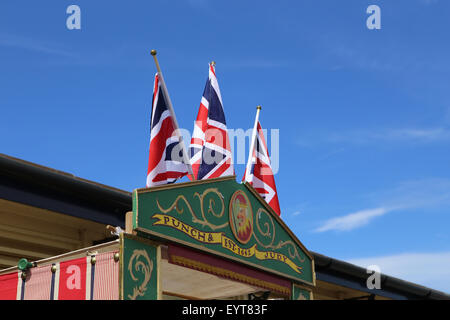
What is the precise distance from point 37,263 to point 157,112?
8.72 ft

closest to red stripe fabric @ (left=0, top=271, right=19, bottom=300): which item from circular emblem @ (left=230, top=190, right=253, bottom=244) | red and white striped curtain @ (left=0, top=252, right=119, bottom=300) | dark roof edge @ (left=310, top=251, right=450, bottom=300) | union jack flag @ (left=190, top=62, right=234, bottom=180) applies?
red and white striped curtain @ (left=0, top=252, right=119, bottom=300)

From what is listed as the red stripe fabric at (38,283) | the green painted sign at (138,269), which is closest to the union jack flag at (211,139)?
the green painted sign at (138,269)

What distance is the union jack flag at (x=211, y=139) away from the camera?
9.16m

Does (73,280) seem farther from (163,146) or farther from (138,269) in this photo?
(163,146)

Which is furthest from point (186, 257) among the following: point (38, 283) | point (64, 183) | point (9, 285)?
point (64, 183)

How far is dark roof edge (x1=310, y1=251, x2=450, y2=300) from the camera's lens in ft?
40.0

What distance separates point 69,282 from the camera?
6160mm

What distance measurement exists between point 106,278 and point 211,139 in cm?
401

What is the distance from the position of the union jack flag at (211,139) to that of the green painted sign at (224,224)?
1184 millimetres

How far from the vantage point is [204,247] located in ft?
22.6

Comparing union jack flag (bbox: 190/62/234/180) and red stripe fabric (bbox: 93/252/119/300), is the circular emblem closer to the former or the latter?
union jack flag (bbox: 190/62/234/180)

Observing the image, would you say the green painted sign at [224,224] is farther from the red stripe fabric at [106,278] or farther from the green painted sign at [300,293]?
the red stripe fabric at [106,278]
